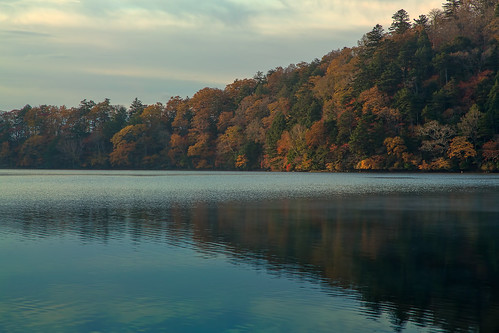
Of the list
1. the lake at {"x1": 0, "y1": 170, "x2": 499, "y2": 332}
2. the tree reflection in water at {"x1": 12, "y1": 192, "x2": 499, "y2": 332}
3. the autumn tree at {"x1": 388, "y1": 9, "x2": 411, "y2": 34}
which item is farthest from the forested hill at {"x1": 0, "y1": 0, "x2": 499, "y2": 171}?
the lake at {"x1": 0, "y1": 170, "x2": 499, "y2": 332}

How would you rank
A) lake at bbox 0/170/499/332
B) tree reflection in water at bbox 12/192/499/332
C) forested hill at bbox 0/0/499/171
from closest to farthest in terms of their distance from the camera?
lake at bbox 0/170/499/332 < tree reflection in water at bbox 12/192/499/332 < forested hill at bbox 0/0/499/171

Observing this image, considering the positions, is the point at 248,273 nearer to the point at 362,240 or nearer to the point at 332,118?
the point at 362,240

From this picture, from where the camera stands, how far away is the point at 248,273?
12984 millimetres

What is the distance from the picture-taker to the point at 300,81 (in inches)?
4791

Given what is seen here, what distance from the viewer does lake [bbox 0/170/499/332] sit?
942 centimetres

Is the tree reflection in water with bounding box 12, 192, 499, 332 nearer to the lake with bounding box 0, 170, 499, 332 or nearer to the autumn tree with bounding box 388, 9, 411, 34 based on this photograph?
the lake with bounding box 0, 170, 499, 332

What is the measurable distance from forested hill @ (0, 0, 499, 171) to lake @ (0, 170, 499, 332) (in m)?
63.9

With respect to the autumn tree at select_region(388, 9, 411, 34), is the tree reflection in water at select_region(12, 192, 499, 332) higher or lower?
lower

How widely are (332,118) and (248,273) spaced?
90323 mm

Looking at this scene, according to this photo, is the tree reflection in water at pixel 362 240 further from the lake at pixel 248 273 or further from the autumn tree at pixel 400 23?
the autumn tree at pixel 400 23

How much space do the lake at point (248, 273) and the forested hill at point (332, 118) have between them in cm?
6387

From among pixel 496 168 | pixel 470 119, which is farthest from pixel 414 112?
pixel 496 168

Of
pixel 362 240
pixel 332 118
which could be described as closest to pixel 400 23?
pixel 332 118

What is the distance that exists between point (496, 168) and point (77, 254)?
75.5 meters
